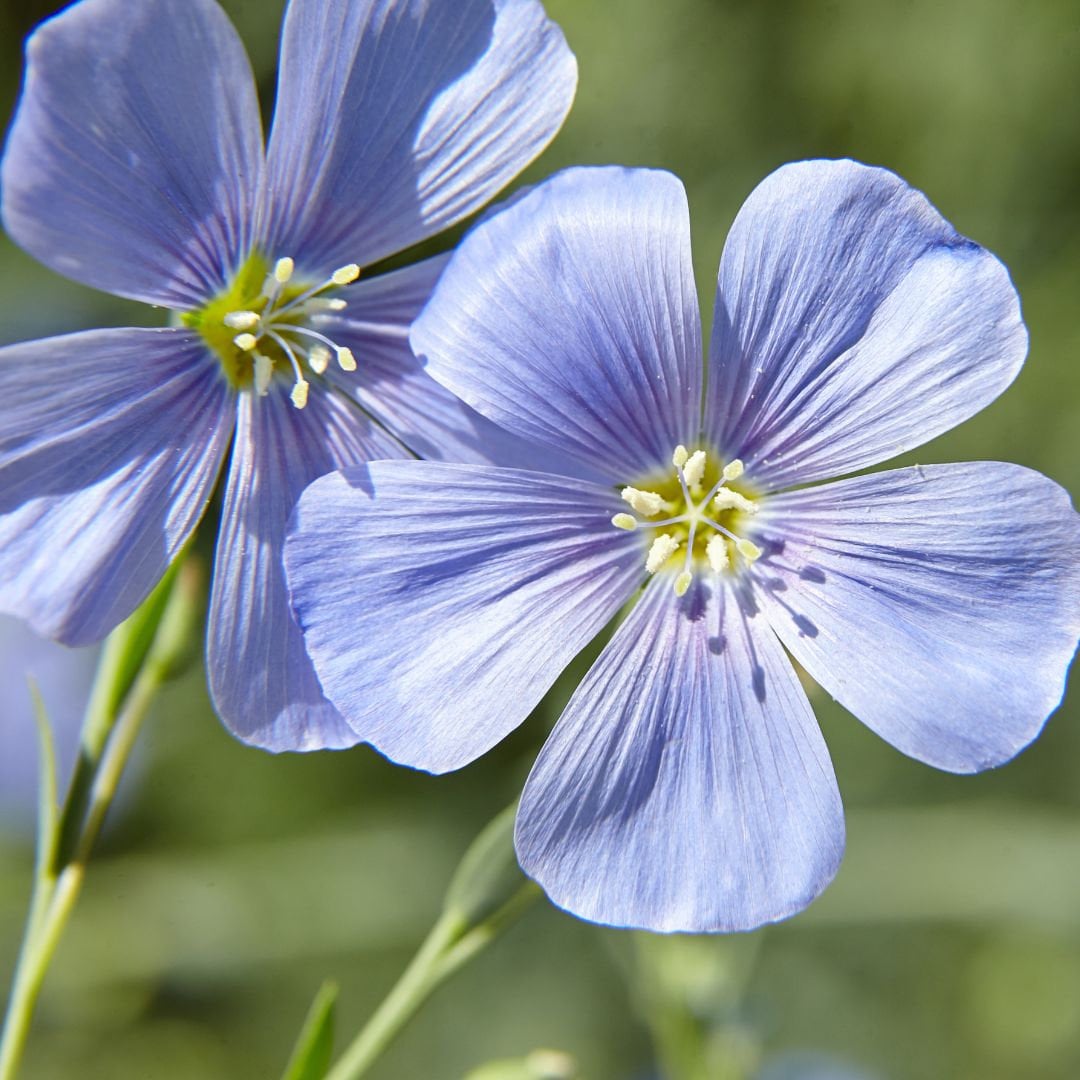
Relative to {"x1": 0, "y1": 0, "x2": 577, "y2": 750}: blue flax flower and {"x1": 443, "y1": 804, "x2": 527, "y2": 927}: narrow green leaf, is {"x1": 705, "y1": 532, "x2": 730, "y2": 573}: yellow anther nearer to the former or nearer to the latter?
{"x1": 0, "y1": 0, "x2": 577, "y2": 750}: blue flax flower

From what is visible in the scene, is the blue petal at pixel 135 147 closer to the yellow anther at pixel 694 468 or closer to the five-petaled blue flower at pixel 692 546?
the five-petaled blue flower at pixel 692 546

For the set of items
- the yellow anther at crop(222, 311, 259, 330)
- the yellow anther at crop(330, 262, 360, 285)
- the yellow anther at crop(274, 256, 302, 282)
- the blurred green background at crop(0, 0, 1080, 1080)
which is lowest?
the blurred green background at crop(0, 0, 1080, 1080)

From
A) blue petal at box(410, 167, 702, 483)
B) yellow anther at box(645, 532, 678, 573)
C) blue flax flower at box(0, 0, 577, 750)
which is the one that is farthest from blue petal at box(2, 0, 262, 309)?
yellow anther at box(645, 532, 678, 573)

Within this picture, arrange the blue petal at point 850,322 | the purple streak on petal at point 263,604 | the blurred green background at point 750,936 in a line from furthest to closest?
the blurred green background at point 750,936, the purple streak on petal at point 263,604, the blue petal at point 850,322

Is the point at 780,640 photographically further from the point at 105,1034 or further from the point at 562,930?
the point at 105,1034

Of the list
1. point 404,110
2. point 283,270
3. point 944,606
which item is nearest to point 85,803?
point 283,270

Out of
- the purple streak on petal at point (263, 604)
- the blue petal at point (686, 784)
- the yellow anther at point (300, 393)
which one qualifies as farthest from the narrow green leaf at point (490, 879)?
the yellow anther at point (300, 393)

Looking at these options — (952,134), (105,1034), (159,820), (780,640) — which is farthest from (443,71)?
(105,1034)
